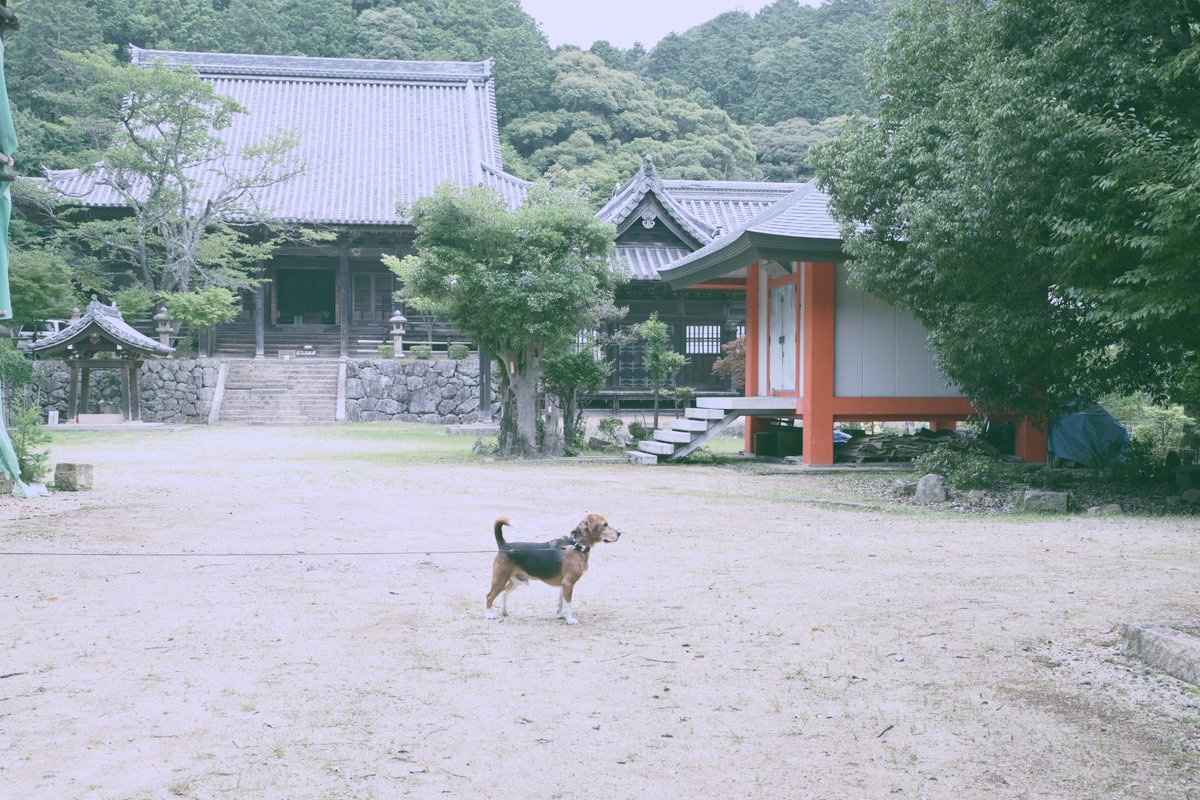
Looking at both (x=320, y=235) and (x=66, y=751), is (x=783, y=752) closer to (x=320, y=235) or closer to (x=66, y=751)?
(x=66, y=751)

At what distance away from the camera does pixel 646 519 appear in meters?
9.66

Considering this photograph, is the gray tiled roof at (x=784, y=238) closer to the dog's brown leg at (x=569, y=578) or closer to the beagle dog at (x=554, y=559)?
the beagle dog at (x=554, y=559)

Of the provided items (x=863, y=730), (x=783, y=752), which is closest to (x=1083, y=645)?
(x=863, y=730)

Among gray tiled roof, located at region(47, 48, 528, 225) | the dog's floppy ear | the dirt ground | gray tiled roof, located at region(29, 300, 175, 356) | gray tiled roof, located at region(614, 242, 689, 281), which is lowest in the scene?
the dirt ground

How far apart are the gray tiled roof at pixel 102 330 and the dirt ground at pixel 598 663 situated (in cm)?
1529

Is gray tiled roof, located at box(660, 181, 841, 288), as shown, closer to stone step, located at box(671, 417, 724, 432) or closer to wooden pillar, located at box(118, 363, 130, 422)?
stone step, located at box(671, 417, 724, 432)

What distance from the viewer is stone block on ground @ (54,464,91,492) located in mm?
11445

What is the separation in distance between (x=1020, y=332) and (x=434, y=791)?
8956 millimetres

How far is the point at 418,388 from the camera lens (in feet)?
89.5

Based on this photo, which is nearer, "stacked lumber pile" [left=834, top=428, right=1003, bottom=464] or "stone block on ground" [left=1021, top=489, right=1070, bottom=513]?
"stone block on ground" [left=1021, top=489, right=1070, bottom=513]

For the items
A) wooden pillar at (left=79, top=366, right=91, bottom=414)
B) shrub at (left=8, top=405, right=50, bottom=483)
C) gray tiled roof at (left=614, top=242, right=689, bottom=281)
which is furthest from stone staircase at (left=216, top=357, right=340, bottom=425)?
shrub at (left=8, top=405, right=50, bottom=483)

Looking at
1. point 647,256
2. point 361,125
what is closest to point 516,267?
point 647,256

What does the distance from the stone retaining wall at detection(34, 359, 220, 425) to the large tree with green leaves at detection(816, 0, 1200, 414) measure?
60.7 ft

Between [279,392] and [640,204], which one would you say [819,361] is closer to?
[640,204]
